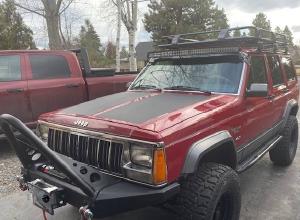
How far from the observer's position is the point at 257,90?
425 cm

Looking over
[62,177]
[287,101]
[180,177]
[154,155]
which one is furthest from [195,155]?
[287,101]

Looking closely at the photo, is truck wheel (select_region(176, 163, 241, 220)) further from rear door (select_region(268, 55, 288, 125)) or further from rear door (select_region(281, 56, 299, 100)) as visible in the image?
rear door (select_region(281, 56, 299, 100))

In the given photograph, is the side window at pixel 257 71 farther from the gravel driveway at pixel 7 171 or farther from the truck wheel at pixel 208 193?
the gravel driveway at pixel 7 171

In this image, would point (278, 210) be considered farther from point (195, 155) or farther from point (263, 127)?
point (195, 155)

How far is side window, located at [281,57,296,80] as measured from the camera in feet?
20.3

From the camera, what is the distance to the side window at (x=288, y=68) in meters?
6.18

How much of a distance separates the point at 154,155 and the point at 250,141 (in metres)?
2.02

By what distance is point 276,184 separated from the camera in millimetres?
5305

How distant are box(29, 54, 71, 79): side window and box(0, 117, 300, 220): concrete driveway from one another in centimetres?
272

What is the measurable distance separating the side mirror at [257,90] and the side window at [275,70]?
1198 millimetres

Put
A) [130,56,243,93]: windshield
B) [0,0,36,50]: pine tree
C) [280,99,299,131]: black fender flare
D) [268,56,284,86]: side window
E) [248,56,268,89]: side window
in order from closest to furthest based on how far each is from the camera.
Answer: [130,56,243,93]: windshield, [248,56,268,89]: side window, [268,56,284,86]: side window, [280,99,299,131]: black fender flare, [0,0,36,50]: pine tree

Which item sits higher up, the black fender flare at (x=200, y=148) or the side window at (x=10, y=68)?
the side window at (x=10, y=68)

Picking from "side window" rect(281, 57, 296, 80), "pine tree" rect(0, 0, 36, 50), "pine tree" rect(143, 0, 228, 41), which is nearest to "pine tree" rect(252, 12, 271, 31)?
"pine tree" rect(143, 0, 228, 41)

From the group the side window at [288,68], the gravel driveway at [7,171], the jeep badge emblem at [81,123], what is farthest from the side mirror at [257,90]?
the gravel driveway at [7,171]
